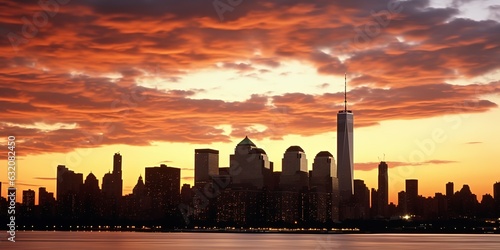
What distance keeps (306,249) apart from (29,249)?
228 ft

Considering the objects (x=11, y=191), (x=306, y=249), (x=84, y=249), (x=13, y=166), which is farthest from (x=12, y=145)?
(x=306, y=249)

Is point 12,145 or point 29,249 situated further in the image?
point 29,249

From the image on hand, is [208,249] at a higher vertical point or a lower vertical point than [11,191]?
lower

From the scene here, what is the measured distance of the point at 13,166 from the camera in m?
85.7

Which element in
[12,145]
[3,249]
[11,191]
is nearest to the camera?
[12,145]

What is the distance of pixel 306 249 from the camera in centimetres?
19638

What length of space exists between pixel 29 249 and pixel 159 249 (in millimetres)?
32038

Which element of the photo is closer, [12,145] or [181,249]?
[12,145]

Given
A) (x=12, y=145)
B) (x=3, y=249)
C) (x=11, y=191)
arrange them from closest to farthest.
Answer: (x=12, y=145) → (x=11, y=191) → (x=3, y=249)

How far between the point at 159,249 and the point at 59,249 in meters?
24.8

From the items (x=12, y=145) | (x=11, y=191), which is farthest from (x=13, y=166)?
(x=11, y=191)

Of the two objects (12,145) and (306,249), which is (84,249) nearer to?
(306,249)

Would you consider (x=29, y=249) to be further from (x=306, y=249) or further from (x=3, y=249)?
(x=306, y=249)

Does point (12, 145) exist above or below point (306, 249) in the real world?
above
